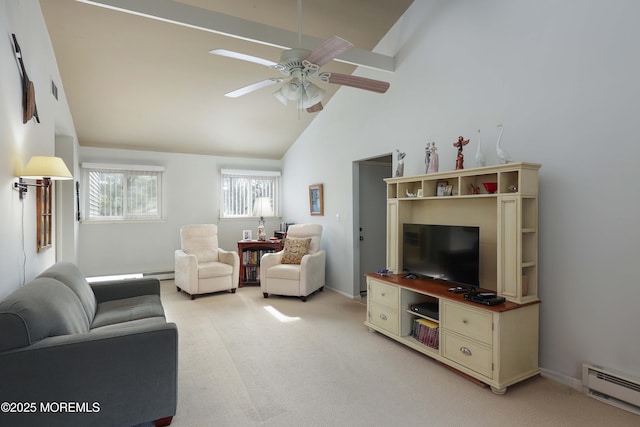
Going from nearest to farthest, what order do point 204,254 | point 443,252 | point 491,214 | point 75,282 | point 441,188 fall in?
point 75,282, point 491,214, point 443,252, point 441,188, point 204,254

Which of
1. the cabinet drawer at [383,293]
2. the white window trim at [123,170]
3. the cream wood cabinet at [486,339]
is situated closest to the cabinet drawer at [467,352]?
the cream wood cabinet at [486,339]

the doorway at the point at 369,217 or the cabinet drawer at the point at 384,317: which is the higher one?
the doorway at the point at 369,217

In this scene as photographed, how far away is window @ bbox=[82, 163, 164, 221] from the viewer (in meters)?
5.61

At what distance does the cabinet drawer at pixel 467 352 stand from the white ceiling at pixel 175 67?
296cm

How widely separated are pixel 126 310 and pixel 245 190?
420 centimetres

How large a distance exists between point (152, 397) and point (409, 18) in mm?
4227

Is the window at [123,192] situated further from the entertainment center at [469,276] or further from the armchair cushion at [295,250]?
the entertainment center at [469,276]

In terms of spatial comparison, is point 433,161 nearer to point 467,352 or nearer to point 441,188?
point 441,188

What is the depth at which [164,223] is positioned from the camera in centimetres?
611

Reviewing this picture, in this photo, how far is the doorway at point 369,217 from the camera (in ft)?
16.0

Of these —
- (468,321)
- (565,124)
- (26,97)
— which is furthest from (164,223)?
(565,124)

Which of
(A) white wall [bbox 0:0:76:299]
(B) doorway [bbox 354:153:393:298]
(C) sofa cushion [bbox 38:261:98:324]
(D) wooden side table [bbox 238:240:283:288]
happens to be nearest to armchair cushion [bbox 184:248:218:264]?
(D) wooden side table [bbox 238:240:283:288]

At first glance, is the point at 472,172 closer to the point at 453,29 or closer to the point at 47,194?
the point at 453,29

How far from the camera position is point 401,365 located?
9.20 ft
